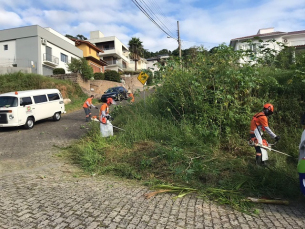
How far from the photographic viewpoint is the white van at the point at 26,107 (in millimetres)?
11594

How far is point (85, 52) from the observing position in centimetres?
4078

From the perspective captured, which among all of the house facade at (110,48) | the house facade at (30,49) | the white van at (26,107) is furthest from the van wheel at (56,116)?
the house facade at (110,48)

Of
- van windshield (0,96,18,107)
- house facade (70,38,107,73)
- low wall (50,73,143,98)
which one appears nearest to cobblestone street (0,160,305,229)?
van windshield (0,96,18,107)

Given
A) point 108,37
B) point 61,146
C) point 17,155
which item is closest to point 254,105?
point 61,146

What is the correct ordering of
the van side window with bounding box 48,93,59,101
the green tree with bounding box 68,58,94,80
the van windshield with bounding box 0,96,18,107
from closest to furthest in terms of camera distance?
the van windshield with bounding box 0,96,18,107 → the van side window with bounding box 48,93,59,101 → the green tree with bounding box 68,58,94,80

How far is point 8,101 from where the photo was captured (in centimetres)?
1189

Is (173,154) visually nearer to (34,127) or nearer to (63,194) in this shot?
(63,194)

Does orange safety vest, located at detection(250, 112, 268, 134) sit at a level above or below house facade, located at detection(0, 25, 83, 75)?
below

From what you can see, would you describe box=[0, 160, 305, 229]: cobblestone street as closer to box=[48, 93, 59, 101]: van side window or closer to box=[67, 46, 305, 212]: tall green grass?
box=[67, 46, 305, 212]: tall green grass

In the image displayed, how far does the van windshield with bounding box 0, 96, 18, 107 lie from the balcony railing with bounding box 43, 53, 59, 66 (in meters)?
18.4

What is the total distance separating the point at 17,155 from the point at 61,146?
137cm

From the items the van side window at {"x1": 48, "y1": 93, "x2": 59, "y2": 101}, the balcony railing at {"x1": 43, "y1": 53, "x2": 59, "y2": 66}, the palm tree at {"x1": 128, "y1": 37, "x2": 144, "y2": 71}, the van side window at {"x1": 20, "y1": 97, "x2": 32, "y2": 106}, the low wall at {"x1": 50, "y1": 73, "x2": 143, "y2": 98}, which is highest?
the palm tree at {"x1": 128, "y1": 37, "x2": 144, "y2": 71}

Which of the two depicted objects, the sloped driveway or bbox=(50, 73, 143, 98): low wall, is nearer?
the sloped driveway

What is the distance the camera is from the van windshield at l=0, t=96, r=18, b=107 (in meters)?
11.8
